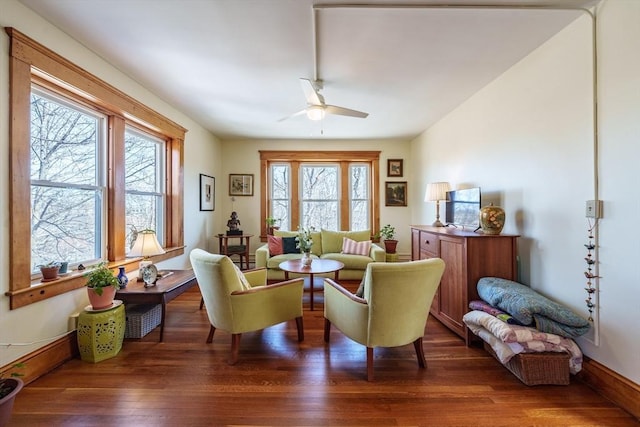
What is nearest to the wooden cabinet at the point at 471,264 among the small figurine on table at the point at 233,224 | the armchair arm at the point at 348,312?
the armchair arm at the point at 348,312

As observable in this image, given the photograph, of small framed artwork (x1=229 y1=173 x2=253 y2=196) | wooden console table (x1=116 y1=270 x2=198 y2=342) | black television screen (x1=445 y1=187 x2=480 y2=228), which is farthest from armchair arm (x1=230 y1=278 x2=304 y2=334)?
small framed artwork (x1=229 y1=173 x2=253 y2=196)

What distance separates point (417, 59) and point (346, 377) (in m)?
2.75

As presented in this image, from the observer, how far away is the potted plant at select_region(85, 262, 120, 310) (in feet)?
7.41

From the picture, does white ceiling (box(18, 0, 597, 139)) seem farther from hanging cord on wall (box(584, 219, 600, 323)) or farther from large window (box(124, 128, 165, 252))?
hanging cord on wall (box(584, 219, 600, 323))

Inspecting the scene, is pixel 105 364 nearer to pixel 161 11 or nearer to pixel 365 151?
pixel 161 11

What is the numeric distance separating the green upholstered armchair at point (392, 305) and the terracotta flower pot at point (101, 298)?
1983mm

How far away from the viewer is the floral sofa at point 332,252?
4.25m

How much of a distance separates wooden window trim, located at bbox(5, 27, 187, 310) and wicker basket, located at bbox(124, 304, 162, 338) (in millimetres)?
475

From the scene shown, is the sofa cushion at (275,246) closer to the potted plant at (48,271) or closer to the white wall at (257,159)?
the white wall at (257,159)

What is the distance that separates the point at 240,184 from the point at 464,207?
4063mm

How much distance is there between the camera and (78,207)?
8.29 feet

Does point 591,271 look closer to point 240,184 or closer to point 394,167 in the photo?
point 394,167

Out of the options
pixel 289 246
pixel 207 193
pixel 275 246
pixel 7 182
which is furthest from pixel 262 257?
pixel 7 182

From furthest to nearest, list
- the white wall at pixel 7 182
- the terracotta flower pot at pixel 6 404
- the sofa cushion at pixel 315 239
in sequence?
the sofa cushion at pixel 315 239 → the white wall at pixel 7 182 → the terracotta flower pot at pixel 6 404
